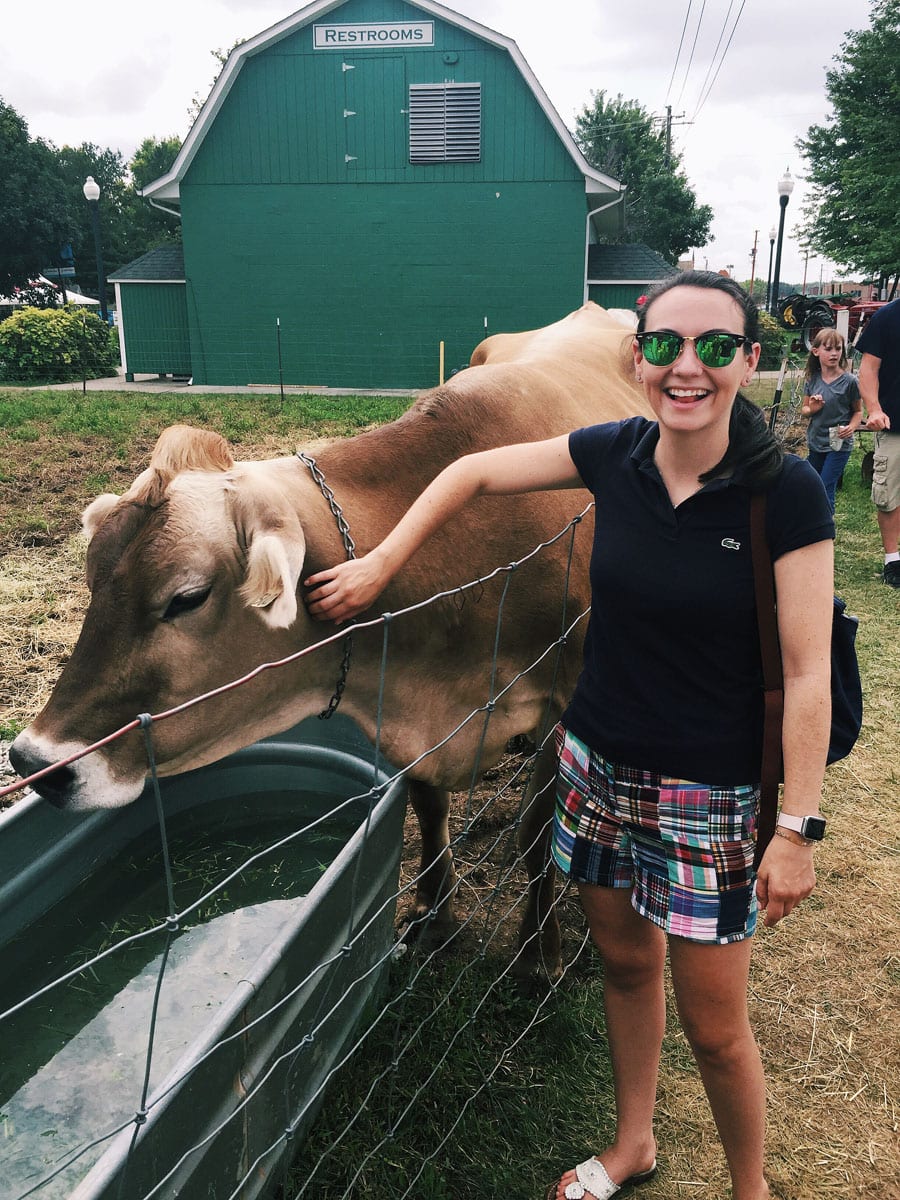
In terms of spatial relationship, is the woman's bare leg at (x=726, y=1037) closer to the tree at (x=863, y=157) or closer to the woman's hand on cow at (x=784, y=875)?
the woman's hand on cow at (x=784, y=875)

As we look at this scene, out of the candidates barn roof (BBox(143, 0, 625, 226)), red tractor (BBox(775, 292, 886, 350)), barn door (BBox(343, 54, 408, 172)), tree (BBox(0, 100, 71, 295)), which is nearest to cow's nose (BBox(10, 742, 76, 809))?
red tractor (BBox(775, 292, 886, 350))

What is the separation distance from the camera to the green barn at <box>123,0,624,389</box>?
19000 mm

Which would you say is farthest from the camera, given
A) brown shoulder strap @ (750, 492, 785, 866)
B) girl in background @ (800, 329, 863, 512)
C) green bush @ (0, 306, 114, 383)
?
green bush @ (0, 306, 114, 383)

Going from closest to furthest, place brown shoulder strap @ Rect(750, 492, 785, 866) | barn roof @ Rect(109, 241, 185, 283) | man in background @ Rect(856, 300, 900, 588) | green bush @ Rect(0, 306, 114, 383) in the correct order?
brown shoulder strap @ Rect(750, 492, 785, 866)
man in background @ Rect(856, 300, 900, 588)
green bush @ Rect(0, 306, 114, 383)
barn roof @ Rect(109, 241, 185, 283)

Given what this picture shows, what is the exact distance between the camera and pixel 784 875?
175 cm

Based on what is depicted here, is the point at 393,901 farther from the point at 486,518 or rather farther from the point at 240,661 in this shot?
the point at 486,518

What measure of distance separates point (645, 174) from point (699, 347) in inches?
2111

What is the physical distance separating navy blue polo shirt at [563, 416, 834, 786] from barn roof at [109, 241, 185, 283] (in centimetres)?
2073

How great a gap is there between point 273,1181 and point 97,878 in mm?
1161

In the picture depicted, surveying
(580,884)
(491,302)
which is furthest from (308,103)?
(580,884)

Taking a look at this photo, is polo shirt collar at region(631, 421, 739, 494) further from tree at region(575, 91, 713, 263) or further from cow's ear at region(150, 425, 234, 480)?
tree at region(575, 91, 713, 263)

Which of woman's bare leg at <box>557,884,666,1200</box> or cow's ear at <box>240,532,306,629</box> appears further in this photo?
woman's bare leg at <box>557,884,666,1200</box>

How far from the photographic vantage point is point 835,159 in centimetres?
3114

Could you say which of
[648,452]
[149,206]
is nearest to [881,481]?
[648,452]
